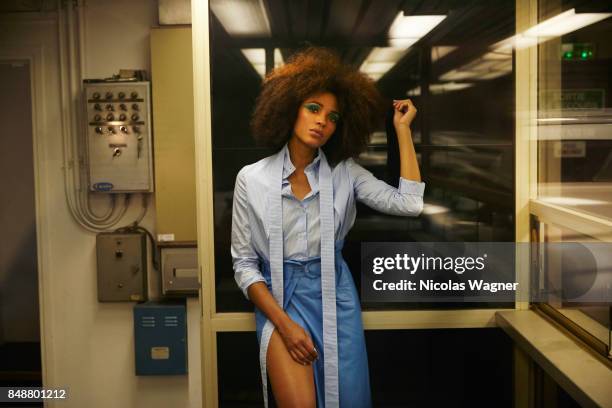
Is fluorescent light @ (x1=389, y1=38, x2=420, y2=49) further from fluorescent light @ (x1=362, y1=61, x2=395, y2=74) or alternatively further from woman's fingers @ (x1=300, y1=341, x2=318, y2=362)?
woman's fingers @ (x1=300, y1=341, x2=318, y2=362)

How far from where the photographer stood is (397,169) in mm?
1842

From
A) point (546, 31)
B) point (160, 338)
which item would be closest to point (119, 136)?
point (160, 338)

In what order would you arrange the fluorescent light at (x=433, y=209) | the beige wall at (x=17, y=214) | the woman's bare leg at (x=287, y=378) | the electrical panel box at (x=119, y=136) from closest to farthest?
the woman's bare leg at (x=287, y=378)
the fluorescent light at (x=433, y=209)
the electrical panel box at (x=119, y=136)
the beige wall at (x=17, y=214)

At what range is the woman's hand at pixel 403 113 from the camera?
71.2 inches

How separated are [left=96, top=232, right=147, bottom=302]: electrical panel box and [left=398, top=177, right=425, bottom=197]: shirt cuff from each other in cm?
161

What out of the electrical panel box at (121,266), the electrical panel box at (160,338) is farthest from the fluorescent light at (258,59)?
the electrical panel box at (160,338)

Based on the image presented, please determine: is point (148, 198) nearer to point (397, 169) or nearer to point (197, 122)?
point (197, 122)

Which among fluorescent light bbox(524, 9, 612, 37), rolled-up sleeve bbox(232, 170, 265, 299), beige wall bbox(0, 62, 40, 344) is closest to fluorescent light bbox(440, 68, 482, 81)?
fluorescent light bbox(524, 9, 612, 37)

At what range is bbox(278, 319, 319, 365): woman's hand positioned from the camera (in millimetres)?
1775

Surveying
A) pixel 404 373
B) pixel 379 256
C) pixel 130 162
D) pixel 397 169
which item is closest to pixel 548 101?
pixel 397 169

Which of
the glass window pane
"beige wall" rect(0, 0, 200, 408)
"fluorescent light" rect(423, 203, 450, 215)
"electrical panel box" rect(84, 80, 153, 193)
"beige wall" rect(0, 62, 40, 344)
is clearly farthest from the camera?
"beige wall" rect(0, 62, 40, 344)

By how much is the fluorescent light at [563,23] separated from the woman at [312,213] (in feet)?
1.50

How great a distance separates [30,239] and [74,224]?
143cm

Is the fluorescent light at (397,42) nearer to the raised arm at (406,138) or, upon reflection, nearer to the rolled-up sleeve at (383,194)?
the raised arm at (406,138)
